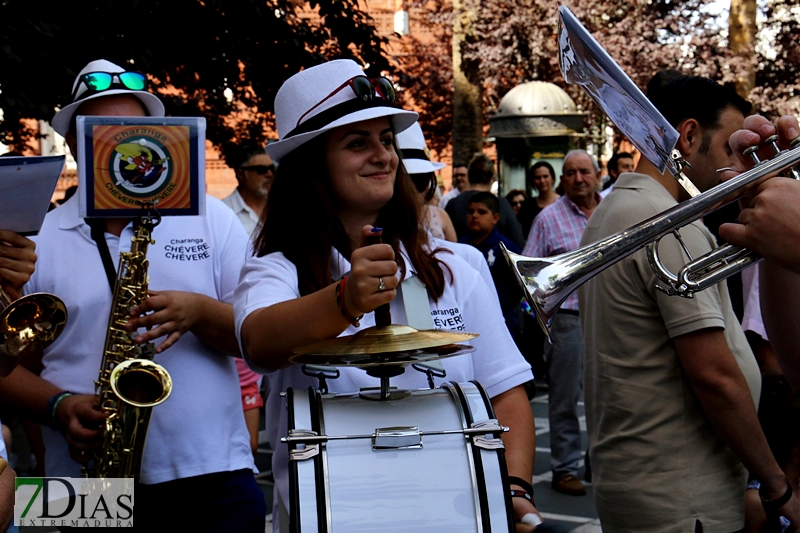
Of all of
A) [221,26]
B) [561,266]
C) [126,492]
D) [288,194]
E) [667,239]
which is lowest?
[126,492]

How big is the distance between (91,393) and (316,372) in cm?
102

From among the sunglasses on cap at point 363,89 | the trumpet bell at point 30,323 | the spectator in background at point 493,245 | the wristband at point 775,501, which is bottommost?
the wristband at point 775,501

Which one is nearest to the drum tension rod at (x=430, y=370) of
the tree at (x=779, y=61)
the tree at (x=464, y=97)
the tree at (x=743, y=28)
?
the tree at (x=464, y=97)

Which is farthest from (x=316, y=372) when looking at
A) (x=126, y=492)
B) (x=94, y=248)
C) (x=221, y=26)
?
(x=221, y=26)

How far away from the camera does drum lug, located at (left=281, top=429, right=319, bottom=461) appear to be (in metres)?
1.92

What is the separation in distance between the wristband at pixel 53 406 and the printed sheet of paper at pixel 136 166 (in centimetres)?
57

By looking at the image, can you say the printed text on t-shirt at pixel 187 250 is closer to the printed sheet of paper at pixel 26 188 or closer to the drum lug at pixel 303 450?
the printed sheet of paper at pixel 26 188

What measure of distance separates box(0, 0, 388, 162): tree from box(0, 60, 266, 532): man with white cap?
11.0ft

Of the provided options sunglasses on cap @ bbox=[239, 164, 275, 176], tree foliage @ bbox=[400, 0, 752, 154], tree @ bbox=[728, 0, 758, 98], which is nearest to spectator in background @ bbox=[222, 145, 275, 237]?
sunglasses on cap @ bbox=[239, 164, 275, 176]

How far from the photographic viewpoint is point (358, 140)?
2498 mm

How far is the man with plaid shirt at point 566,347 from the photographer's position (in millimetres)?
6047

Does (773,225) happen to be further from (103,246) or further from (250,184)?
(250,184)

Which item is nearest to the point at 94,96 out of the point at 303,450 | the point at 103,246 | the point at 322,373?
the point at 103,246

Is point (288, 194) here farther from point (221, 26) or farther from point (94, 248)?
point (221, 26)
